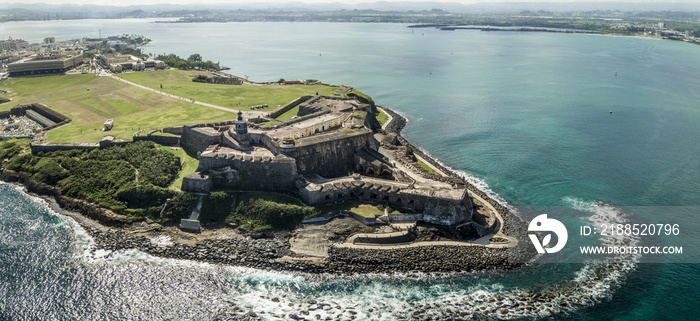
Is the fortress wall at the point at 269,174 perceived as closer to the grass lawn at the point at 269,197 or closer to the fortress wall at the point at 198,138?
the grass lawn at the point at 269,197

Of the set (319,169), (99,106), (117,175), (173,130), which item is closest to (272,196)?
(319,169)

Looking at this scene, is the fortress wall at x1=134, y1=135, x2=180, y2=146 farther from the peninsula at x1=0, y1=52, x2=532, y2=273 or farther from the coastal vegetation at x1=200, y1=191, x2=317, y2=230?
the coastal vegetation at x1=200, y1=191, x2=317, y2=230

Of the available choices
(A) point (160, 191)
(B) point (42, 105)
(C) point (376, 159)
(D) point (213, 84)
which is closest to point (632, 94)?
(C) point (376, 159)

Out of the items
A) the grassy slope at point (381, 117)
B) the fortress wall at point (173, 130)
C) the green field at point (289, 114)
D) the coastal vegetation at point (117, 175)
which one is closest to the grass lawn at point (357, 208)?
the coastal vegetation at point (117, 175)

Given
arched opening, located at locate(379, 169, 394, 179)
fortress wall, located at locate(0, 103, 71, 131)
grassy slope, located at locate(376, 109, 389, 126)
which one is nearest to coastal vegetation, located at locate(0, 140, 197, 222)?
fortress wall, located at locate(0, 103, 71, 131)

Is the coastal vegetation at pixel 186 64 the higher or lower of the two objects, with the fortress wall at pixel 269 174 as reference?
higher

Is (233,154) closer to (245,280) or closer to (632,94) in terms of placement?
(245,280)
